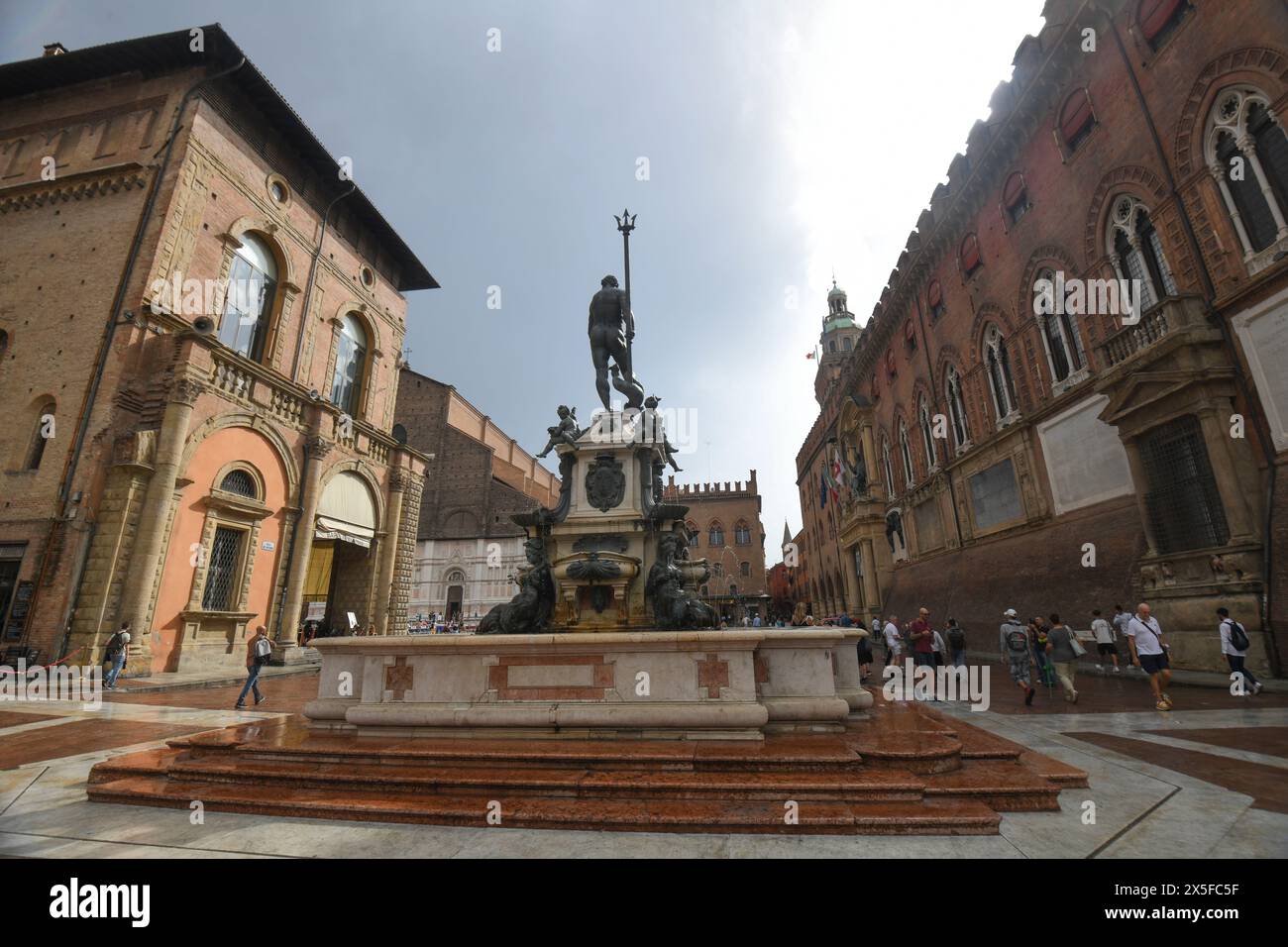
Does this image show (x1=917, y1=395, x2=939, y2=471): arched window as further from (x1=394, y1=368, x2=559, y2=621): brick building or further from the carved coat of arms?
(x1=394, y1=368, x2=559, y2=621): brick building

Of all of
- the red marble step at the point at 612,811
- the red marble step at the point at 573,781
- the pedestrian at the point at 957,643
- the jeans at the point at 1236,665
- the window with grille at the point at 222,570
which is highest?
the window with grille at the point at 222,570

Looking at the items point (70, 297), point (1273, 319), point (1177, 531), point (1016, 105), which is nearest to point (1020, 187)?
point (1016, 105)

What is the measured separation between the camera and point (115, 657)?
1159 cm

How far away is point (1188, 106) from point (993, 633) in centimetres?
1369

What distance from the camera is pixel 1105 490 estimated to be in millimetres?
14367

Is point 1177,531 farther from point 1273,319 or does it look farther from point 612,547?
point 612,547

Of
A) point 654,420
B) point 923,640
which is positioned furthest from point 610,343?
point 923,640

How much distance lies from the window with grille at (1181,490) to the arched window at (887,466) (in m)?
15.8

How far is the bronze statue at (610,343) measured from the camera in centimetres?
967

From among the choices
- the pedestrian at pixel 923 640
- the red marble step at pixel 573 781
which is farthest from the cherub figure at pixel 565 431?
the pedestrian at pixel 923 640

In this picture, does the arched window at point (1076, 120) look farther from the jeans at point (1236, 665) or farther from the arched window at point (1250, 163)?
the jeans at point (1236, 665)

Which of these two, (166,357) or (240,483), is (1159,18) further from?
(240,483)

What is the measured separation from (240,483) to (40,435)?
4.24 m

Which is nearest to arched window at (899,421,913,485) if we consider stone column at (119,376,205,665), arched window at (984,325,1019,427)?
arched window at (984,325,1019,427)
